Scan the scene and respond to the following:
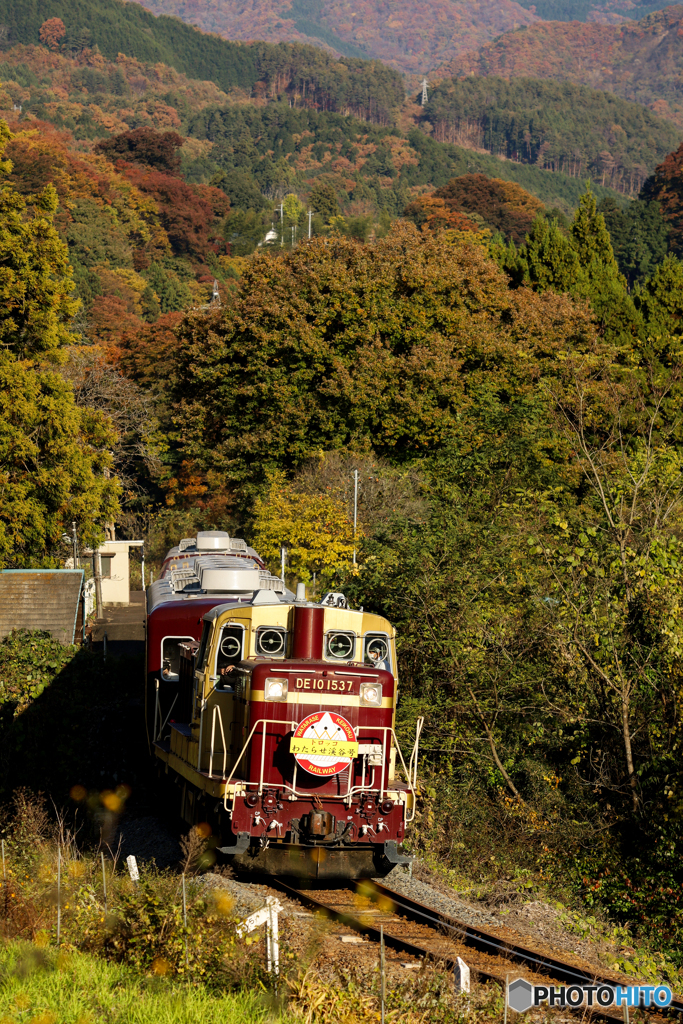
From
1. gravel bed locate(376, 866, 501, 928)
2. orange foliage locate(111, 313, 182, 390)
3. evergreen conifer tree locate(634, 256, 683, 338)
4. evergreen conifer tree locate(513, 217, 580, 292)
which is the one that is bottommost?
gravel bed locate(376, 866, 501, 928)

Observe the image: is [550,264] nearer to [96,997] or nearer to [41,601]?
[41,601]

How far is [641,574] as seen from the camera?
15.1m

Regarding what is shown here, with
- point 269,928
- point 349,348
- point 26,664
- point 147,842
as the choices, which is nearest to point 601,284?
point 349,348

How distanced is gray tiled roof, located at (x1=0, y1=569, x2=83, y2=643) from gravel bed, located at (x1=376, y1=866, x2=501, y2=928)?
11536mm

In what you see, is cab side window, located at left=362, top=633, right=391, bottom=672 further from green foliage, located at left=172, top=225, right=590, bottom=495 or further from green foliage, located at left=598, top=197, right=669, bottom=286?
green foliage, located at left=598, top=197, right=669, bottom=286

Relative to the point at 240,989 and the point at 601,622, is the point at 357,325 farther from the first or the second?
the point at 240,989

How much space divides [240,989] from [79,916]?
7.17 ft

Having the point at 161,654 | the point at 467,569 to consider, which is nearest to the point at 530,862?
the point at 467,569

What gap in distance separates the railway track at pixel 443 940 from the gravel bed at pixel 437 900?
0.80ft

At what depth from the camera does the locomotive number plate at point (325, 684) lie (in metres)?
12.0

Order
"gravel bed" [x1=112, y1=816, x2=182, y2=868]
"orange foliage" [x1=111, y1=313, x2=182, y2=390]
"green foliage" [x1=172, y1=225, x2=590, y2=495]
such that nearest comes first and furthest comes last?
1. "gravel bed" [x1=112, y1=816, x2=182, y2=868]
2. "green foliage" [x1=172, y1=225, x2=590, y2=495]
3. "orange foliage" [x1=111, y1=313, x2=182, y2=390]

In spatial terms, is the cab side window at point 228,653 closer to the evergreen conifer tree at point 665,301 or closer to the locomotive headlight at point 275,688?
the locomotive headlight at point 275,688

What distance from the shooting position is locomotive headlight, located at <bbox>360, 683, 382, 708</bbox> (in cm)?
1221

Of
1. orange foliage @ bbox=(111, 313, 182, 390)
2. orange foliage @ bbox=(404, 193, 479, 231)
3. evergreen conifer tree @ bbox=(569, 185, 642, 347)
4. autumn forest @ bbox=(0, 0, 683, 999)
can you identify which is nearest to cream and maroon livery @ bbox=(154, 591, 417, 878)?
autumn forest @ bbox=(0, 0, 683, 999)
